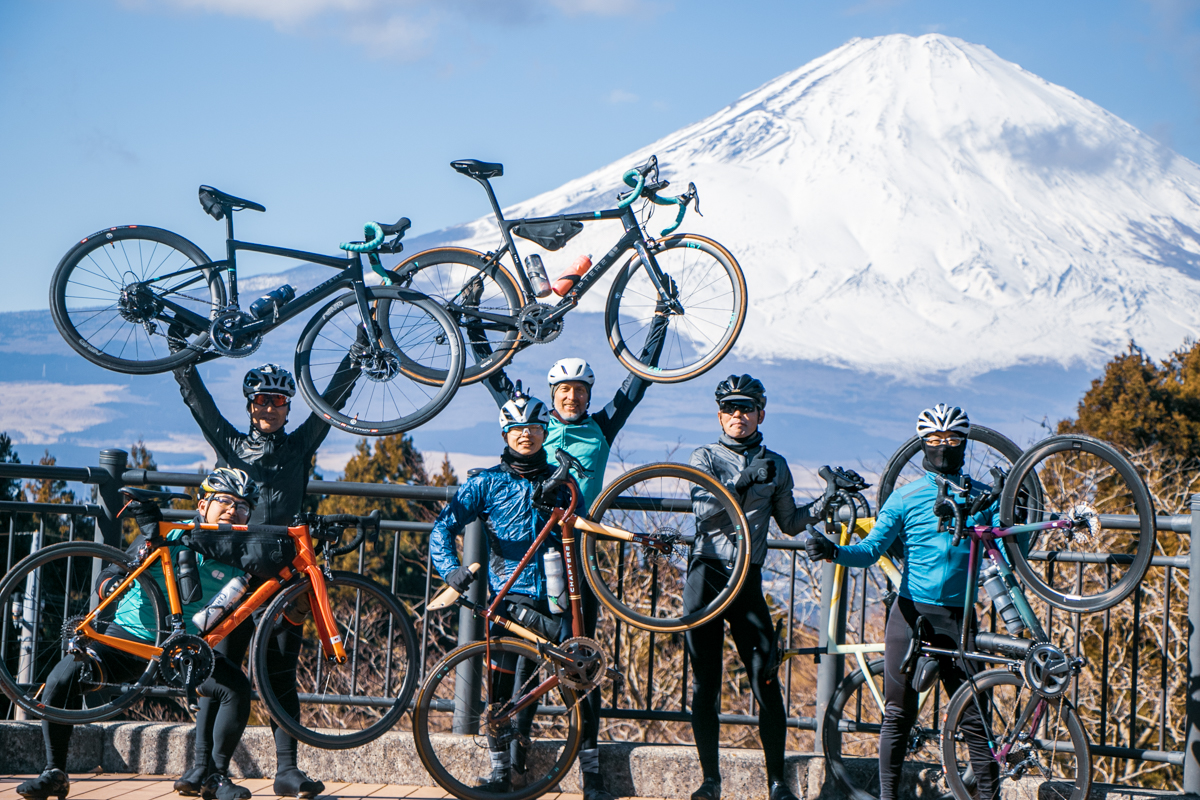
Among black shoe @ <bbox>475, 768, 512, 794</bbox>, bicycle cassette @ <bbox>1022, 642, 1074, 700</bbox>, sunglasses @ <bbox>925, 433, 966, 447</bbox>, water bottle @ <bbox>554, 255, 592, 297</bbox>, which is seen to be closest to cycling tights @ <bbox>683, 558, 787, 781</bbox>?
black shoe @ <bbox>475, 768, 512, 794</bbox>

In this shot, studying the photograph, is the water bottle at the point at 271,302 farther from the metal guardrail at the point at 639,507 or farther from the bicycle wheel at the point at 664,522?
the bicycle wheel at the point at 664,522

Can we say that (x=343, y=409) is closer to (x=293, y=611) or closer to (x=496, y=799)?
(x=293, y=611)

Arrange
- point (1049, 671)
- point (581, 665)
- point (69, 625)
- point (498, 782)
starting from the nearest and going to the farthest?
point (1049, 671) → point (581, 665) → point (498, 782) → point (69, 625)

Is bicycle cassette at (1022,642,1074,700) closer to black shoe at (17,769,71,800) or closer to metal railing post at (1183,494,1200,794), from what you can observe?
metal railing post at (1183,494,1200,794)

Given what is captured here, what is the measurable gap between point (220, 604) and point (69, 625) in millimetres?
770

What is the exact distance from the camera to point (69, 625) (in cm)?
529

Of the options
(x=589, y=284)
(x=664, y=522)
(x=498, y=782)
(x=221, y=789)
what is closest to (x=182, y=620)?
(x=221, y=789)

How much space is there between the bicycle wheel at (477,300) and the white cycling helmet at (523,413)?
949 millimetres

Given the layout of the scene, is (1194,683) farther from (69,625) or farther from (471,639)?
(69,625)

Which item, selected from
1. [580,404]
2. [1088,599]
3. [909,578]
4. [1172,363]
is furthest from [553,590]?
[1172,363]

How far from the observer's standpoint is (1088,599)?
5273 mm

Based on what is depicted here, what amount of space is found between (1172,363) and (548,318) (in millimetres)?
45058

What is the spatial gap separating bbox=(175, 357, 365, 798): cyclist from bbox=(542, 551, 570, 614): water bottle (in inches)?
51.9

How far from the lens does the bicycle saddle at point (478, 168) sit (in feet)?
21.4
